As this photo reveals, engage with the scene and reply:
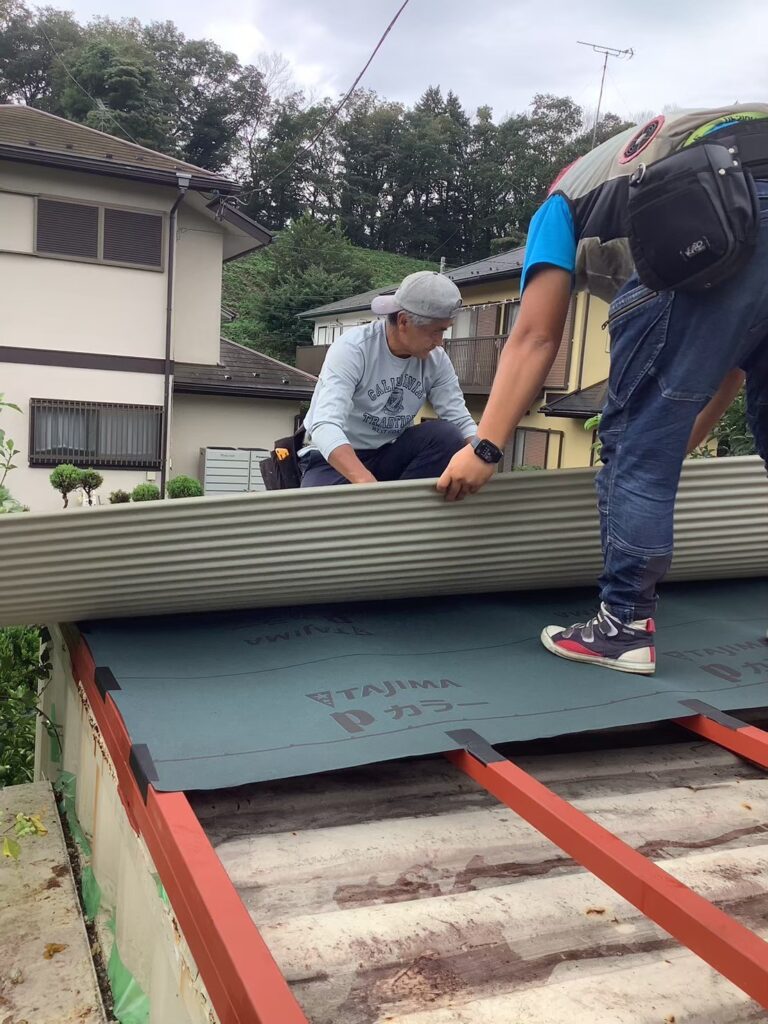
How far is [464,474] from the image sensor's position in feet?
5.05

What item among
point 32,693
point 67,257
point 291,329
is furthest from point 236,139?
point 32,693

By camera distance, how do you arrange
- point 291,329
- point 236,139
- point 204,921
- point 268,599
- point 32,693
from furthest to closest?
point 236,139
point 291,329
point 32,693
point 268,599
point 204,921

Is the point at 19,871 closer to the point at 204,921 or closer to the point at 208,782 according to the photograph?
the point at 208,782

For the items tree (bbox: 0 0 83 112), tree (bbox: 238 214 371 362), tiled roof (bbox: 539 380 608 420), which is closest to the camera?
tiled roof (bbox: 539 380 608 420)

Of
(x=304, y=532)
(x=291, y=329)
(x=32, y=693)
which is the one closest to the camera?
(x=304, y=532)

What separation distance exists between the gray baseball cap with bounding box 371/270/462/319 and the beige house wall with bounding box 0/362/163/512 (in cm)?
903

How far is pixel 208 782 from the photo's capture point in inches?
39.8

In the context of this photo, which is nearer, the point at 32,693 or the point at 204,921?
the point at 204,921

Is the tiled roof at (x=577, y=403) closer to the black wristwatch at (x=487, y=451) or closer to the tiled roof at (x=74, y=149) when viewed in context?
the tiled roof at (x=74, y=149)

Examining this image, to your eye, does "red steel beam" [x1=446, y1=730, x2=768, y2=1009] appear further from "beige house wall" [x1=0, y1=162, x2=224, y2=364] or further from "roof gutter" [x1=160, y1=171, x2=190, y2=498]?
"beige house wall" [x1=0, y1=162, x2=224, y2=364]

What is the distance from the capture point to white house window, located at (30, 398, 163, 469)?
10.5 meters

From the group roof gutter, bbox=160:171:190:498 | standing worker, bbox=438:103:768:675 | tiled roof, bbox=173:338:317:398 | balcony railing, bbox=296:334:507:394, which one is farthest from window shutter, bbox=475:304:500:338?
standing worker, bbox=438:103:768:675

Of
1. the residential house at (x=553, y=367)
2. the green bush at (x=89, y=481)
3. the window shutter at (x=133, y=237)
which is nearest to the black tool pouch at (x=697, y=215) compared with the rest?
the green bush at (x=89, y=481)

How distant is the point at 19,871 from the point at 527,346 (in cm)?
139
